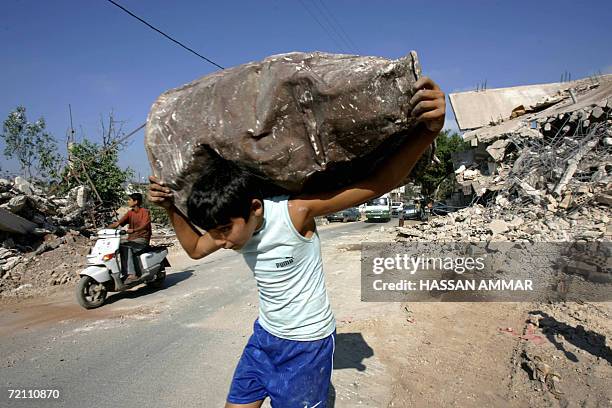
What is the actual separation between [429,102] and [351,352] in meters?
2.90

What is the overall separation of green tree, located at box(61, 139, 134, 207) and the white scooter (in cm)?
593

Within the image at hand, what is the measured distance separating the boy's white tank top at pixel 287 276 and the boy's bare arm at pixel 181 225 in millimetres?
219

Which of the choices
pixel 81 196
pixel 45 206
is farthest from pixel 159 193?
pixel 81 196

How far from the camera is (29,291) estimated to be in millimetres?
6996

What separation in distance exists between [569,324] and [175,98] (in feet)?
14.5

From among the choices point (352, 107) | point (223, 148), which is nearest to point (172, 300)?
point (223, 148)

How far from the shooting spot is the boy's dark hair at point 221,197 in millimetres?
1517

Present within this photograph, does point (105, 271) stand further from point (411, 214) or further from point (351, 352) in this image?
point (411, 214)

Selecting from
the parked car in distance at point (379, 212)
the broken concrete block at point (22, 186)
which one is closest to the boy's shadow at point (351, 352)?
the broken concrete block at point (22, 186)

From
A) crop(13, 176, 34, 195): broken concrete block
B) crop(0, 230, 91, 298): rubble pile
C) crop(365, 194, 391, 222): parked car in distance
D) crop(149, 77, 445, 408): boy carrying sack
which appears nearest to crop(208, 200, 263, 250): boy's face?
crop(149, 77, 445, 408): boy carrying sack

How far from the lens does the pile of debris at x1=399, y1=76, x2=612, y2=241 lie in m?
6.27

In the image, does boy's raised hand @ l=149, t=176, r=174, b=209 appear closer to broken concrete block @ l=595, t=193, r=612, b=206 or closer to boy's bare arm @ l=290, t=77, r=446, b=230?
boy's bare arm @ l=290, t=77, r=446, b=230

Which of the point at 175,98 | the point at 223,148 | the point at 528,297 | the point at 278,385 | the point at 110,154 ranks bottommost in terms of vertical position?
the point at 528,297

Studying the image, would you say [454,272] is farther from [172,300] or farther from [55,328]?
[55,328]
